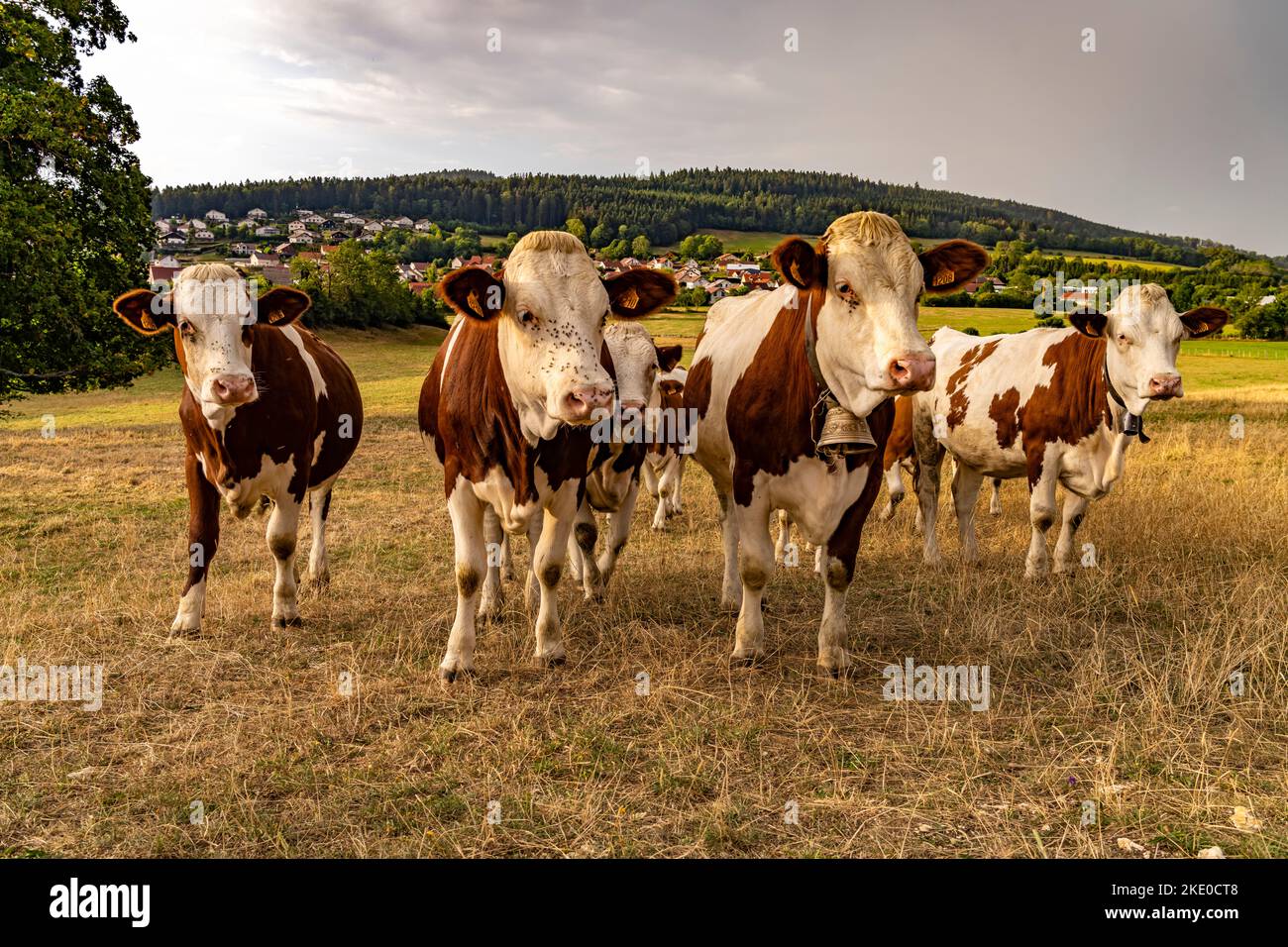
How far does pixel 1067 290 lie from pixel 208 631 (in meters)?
7.97

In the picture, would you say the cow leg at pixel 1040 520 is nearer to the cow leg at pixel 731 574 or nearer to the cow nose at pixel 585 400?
the cow leg at pixel 731 574

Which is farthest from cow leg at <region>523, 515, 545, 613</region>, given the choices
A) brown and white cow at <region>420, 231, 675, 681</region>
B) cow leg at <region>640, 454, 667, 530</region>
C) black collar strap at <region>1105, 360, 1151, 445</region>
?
black collar strap at <region>1105, 360, 1151, 445</region>

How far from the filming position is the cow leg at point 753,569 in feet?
18.6

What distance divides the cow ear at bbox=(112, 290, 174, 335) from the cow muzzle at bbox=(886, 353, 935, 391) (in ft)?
16.9

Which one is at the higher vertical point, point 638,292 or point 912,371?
point 638,292

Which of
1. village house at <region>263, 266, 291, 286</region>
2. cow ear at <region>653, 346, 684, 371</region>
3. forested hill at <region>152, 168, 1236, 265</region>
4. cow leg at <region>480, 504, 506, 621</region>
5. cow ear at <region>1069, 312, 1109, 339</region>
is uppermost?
forested hill at <region>152, 168, 1236, 265</region>

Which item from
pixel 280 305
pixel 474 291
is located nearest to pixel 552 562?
pixel 474 291

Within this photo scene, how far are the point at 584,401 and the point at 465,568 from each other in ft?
5.73

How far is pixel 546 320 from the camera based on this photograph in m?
4.88

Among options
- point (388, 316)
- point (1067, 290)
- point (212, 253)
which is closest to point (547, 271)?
point (1067, 290)

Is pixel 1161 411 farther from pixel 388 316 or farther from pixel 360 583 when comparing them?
pixel 388 316

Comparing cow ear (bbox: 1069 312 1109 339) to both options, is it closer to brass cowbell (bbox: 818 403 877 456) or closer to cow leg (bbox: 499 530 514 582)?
brass cowbell (bbox: 818 403 877 456)

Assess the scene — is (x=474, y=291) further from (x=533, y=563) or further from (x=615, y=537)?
(x=615, y=537)

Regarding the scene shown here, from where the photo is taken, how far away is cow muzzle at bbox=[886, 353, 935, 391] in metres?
4.43
